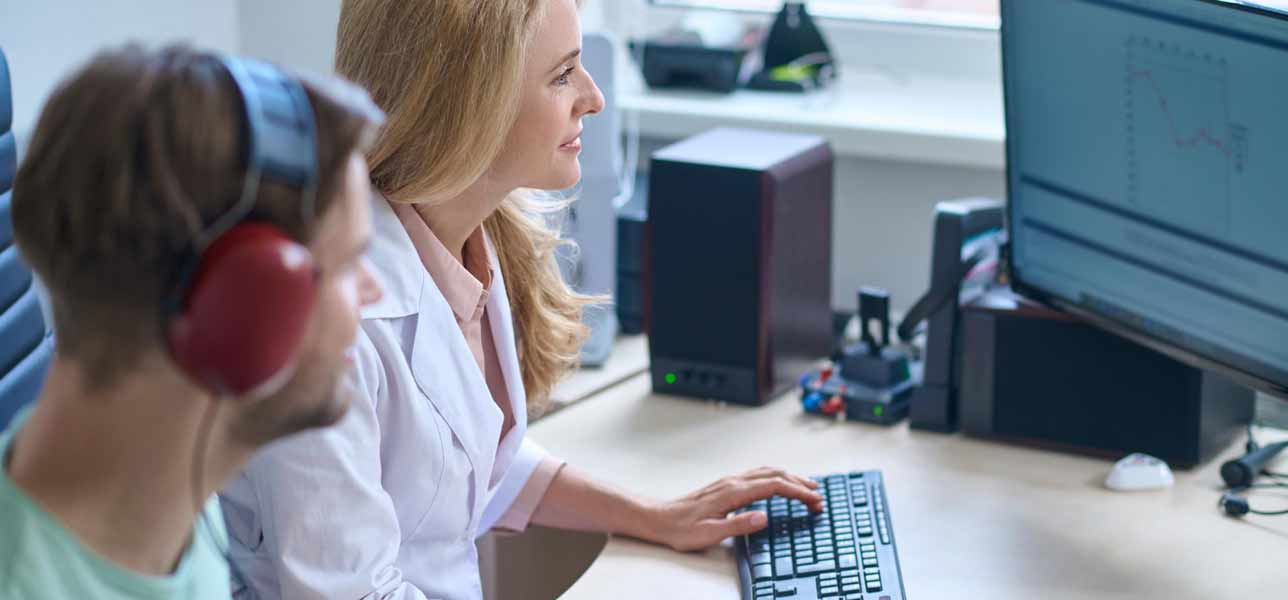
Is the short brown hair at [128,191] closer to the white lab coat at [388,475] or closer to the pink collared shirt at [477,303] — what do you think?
the white lab coat at [388,475]

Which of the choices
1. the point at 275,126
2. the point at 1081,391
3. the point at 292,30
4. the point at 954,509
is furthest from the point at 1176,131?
the point at 292,30

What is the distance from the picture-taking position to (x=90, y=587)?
0.83m

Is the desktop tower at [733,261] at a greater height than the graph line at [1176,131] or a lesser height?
lesser

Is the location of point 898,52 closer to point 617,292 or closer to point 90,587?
point 617,292

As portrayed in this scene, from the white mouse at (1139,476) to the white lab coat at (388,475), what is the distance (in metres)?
0.66

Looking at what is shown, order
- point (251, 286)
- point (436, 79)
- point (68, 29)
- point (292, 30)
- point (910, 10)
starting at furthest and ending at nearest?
point (910, 10) → point (292, 30) → point (68, 29) → point (436, 79) → point (251, 286)

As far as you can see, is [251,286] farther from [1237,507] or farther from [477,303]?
[1237,507]

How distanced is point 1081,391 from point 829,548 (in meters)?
0.43

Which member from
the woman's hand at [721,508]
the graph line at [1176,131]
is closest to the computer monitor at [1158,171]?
the graph line at [1176,131]

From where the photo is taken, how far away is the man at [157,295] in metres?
0.75

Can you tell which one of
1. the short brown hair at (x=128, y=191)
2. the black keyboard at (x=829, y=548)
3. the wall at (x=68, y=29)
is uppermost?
the short brown hair at (x=128, y=191)

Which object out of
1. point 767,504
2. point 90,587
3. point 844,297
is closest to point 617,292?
point 844,297

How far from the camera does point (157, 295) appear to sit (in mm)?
760

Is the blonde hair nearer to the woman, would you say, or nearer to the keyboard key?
the woman
